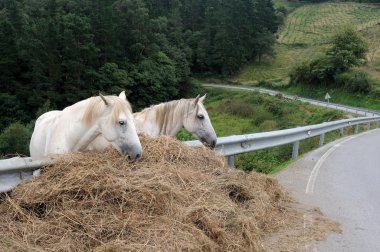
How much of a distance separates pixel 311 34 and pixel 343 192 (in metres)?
96.3

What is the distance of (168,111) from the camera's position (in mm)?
7703

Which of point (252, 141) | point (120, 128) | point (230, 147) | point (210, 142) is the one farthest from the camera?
point (252, 141)

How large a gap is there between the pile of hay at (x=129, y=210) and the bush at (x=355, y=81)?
165 ft

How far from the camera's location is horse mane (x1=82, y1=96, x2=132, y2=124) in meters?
4.99

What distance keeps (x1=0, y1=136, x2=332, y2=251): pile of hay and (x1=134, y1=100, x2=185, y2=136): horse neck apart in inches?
105

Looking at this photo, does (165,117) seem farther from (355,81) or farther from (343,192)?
(355,81)

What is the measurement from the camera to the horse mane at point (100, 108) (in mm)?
4992

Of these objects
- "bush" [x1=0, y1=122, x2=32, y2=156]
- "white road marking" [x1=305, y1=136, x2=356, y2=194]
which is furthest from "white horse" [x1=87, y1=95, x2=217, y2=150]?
"bush" [x1=0, y1=122, x2=32, y2=156]

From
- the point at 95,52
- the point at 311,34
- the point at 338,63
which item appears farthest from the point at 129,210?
the point at 311,34

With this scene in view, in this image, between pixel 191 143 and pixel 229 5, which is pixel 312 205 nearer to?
pixel 191 143

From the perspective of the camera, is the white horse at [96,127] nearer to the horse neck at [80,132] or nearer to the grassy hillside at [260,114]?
the horse neck at [80,132]

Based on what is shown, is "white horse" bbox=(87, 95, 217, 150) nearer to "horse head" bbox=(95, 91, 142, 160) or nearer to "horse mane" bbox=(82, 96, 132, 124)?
"horse mane" bbox=(82, 96, 132, 124)

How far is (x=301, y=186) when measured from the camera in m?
7.29

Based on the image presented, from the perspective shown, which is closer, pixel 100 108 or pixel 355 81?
pixel 100 108
